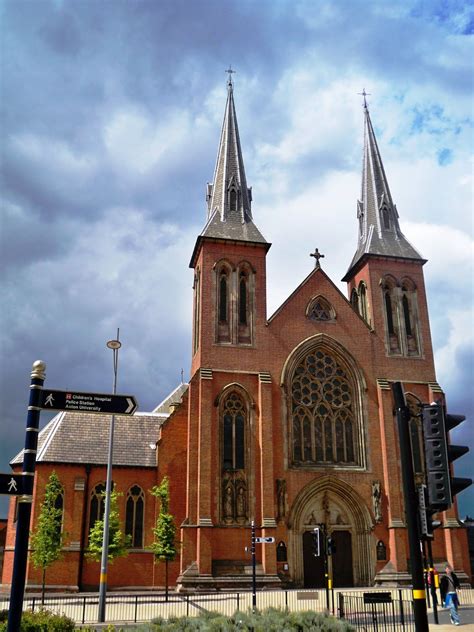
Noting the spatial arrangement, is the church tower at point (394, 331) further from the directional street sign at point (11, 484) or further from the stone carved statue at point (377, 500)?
the directional street sign at point (11, 484)

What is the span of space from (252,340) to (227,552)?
12.3 m

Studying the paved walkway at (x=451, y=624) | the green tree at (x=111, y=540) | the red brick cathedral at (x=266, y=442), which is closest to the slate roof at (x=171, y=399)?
the red brick cathedral at (x=266, y=442)

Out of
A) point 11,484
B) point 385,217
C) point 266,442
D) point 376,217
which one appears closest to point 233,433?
point 266,442

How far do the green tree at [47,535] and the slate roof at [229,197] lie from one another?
18075 mm

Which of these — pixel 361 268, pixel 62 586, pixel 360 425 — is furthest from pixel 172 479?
pixel 361 268

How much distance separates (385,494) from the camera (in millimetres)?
36438

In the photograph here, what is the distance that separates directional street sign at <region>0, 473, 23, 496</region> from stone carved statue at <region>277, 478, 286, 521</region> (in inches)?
1031

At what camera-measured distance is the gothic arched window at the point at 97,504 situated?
3547 cm

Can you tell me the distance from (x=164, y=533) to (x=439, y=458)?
26.8 m

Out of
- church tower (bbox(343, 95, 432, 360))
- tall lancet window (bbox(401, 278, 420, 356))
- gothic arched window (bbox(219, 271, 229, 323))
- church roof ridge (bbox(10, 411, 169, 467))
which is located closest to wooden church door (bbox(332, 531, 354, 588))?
church roof ridge (bbox(10, 411, 169, 467))

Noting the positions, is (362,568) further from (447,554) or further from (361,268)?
(361,268)

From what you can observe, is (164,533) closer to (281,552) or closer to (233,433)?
(281,552)

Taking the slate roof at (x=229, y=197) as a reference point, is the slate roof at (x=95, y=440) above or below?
below

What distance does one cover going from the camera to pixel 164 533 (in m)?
32.1
